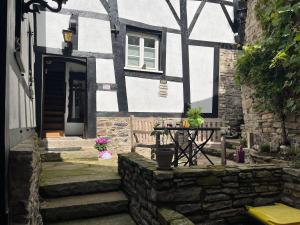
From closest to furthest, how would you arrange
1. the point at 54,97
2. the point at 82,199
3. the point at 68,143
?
the point at 82,199 → the point at 68,143 → the point at 54,97

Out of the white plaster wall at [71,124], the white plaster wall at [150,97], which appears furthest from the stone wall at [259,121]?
the white plaster wall at [71,124]

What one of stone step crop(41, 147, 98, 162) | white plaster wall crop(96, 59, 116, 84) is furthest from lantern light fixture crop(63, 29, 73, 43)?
stone step crop(41, 147, 98, 162)

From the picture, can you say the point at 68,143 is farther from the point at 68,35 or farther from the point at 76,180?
the point at 76,180

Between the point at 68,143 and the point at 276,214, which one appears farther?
the point at 68,143

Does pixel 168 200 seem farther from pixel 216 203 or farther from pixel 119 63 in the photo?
pixel 119 63

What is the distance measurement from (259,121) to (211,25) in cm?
447

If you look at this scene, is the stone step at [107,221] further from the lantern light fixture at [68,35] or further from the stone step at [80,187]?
the lantern light fixture at [68,35]

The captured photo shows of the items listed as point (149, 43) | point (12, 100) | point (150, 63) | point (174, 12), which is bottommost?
point (12, 100)

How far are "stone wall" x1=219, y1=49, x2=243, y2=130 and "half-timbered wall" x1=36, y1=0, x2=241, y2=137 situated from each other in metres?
0.20

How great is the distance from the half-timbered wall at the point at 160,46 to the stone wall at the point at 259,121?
2.24 m

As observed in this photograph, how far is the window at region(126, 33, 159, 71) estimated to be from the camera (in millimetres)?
8031

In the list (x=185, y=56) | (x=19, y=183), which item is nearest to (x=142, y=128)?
(x=185, y=56)

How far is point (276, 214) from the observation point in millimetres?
3477
